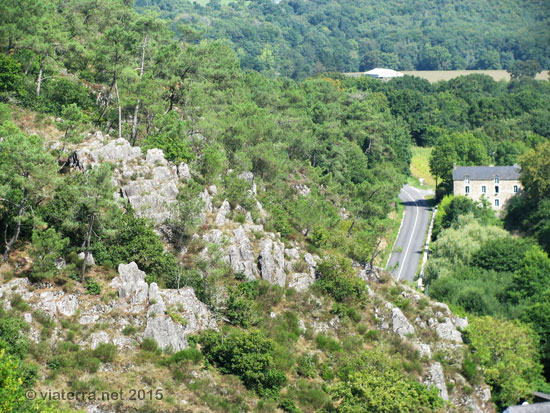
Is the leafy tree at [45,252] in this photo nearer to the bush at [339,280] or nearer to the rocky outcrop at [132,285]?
the rocky outcrop at [132,285]

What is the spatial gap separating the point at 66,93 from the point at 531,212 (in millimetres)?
80196

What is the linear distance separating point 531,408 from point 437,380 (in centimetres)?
1161

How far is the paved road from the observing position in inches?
3615

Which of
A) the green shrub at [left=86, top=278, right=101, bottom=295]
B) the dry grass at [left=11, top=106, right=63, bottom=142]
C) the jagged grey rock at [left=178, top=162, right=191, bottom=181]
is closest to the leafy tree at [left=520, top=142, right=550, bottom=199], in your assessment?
the jagged grey rock at [left=178, top=162, right=191, bottom=181]

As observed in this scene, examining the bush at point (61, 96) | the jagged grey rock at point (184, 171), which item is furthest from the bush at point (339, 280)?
the bush at point (61, 96)

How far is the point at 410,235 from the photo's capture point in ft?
345

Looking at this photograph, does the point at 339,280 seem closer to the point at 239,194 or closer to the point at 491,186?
the point at 239,194

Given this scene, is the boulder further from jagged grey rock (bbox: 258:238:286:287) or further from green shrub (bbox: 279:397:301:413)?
green shrub (bbox: 279:397:301:413)

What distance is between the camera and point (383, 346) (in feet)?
173

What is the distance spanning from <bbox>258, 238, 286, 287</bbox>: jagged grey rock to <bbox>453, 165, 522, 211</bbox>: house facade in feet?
220

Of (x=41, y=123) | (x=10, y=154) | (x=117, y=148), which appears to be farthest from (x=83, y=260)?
(x=41, y=123)

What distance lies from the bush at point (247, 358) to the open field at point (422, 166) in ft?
323

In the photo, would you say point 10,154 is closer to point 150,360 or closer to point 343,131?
point 150,360

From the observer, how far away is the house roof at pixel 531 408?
5623cm
